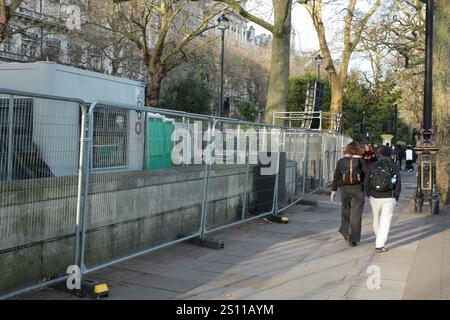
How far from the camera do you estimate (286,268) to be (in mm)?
7008

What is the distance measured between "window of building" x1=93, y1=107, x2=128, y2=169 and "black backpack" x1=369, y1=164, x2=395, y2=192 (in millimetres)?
3952

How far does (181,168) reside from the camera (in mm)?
8453

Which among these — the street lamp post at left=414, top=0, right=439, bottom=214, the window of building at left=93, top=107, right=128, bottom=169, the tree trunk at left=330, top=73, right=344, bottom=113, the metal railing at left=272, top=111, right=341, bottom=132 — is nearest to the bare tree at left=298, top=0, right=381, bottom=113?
the tree trunk at left=330, top=73, right=344, bottom=113

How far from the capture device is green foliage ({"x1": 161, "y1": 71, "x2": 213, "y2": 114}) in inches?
1390

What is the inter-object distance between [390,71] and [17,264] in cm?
3365

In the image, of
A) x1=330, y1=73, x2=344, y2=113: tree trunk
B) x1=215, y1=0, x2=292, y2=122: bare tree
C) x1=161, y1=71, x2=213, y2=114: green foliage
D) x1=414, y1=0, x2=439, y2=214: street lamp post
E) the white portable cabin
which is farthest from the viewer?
x1=161, y1=71, x2=213, y2=114: green foliage

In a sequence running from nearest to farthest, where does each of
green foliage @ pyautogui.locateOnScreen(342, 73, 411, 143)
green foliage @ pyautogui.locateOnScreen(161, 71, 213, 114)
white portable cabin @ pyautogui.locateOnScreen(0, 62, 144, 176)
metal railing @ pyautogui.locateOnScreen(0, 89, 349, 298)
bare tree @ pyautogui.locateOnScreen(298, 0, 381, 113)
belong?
1. metal railing @ pyautogui.locateOnScreen(0, 89, 349, 298)
2. white portable cabin @ pyautogui.locateOnScreen(0, 62, 144, 176)
3. bare tree @ pyautogui.locateOnScreen(298, 0, 381, 113)
4. green foliage @ pyautogui.locateOnScreen(161, 71, 213, 114)
5. green foliage @ pyautogui.locateOnScreen(342, 73, 411, 143)

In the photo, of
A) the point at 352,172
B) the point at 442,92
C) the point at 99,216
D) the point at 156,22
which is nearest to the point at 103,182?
the point at 99,216

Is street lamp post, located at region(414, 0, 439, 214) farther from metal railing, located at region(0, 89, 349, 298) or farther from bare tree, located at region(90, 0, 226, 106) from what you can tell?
bare tree, located at region(90, 0, 226, 106)

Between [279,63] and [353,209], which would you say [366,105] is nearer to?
[279,63]

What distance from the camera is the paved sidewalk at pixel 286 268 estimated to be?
230 inches

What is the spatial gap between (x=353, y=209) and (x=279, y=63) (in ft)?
27.4

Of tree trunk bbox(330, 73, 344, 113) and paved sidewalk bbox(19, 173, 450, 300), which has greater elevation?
tree trunk bbox(330, 73, 344, 113)

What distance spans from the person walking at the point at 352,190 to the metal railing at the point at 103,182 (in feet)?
6.48
